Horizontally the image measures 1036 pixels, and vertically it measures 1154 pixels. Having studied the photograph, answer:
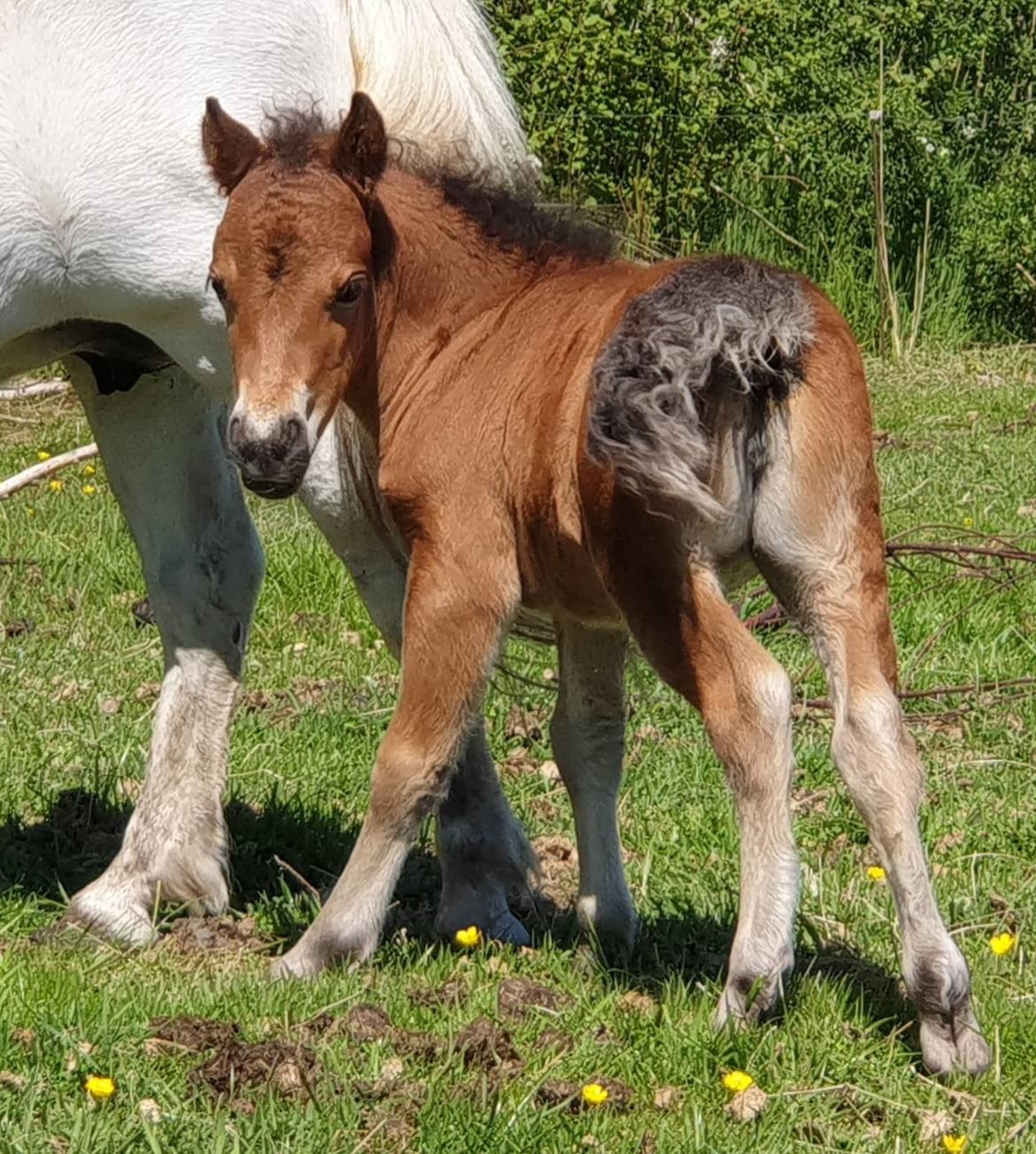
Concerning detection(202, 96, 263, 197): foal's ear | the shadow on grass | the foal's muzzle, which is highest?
detection(202, 96, 263, 197): foal's ear

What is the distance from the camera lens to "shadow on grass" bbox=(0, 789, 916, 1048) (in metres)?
3.97

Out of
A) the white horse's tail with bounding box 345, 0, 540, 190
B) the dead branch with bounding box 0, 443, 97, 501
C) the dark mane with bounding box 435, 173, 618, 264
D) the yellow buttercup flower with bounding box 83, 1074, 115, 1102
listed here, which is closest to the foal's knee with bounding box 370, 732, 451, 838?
the yellow buttercup flower with bounding box 83, 1074, 115, 1102

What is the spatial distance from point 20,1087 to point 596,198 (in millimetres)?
8487

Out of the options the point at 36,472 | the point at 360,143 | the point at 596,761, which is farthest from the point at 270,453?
the point at 36,472

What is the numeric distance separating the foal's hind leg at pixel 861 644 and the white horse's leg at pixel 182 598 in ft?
5.68

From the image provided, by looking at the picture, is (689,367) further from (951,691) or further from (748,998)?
(951,691)

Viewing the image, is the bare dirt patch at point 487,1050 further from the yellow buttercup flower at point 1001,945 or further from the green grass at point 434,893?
the yellow buttercup flower at point 1001,945

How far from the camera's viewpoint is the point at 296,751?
5453 mm

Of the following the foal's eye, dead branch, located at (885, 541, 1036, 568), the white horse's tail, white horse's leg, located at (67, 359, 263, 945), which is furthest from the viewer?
dead branch, located at (885, 541, 1036, 568)

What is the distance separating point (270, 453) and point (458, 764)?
0.95 m

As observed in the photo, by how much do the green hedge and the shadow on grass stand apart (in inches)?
250

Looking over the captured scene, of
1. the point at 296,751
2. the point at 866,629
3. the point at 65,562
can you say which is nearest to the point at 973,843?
the point at 866,629

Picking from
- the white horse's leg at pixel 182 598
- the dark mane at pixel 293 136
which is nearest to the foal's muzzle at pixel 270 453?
the dark mane at pixel 293 136

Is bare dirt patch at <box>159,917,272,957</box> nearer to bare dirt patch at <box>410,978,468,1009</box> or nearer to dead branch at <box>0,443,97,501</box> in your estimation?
bare dirt patch at <box>410,978,468,1009</box>
